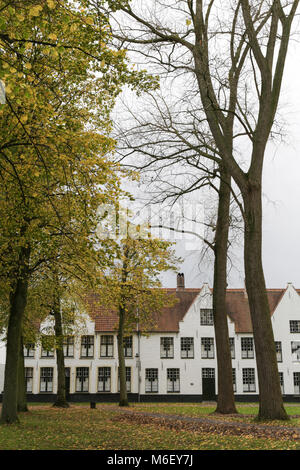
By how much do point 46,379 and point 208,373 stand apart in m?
15.0

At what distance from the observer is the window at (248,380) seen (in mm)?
41188

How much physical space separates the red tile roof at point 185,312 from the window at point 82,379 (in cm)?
385

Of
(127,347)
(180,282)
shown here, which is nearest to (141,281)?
(127,347)

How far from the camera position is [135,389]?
4084 cm

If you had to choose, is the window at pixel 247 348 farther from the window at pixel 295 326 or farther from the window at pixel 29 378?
the window at pixel 29 378

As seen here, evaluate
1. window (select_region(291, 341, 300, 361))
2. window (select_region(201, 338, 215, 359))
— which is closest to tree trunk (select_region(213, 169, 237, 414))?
window (select_region(201, 338, 215, 359))

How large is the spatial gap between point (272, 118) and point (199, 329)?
1229 inches

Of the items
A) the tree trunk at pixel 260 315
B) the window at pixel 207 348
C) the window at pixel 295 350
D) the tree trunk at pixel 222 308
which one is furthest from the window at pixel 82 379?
the tree trunk at pixel 260 315

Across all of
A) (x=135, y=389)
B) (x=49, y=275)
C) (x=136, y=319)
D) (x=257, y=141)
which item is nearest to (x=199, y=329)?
(x=135, y=389)

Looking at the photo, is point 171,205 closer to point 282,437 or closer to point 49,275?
point 49,275

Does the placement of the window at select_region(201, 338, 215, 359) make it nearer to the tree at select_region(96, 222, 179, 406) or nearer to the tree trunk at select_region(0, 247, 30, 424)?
the tree at select_region(96, 222, 179, 406)

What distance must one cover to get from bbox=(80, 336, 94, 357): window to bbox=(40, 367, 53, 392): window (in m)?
3.29

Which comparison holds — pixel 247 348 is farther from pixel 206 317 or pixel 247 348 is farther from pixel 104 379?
pixel 104 379

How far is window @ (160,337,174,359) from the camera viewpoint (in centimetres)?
4222
